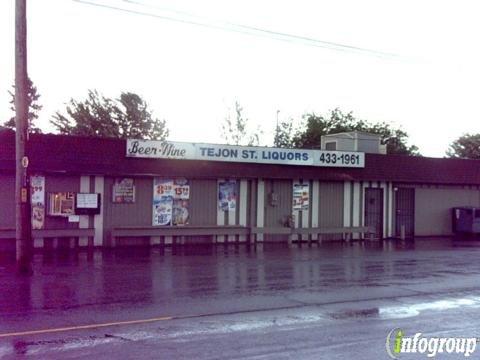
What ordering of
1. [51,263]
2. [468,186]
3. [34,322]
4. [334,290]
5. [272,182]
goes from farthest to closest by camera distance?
[468,186], [272,182], [51,263], [334,290], [34,322]

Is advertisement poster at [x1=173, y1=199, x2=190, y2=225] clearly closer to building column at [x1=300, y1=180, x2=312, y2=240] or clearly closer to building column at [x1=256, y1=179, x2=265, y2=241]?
building column at [x1=256, y1=179, x2=265, y2=241]

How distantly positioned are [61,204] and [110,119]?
183 ft

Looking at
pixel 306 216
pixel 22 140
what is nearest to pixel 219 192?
pixel 306 216

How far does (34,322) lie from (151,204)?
42.8ft

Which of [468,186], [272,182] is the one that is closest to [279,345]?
[272,182]

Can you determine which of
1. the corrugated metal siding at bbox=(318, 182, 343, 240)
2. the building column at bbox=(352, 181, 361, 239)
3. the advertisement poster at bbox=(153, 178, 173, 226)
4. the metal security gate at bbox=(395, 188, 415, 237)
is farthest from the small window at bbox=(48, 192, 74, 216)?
the metal security gate at bbox=(395, 188, 415, 237)

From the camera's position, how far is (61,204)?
20016 millimetres

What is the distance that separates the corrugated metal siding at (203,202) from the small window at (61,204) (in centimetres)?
435

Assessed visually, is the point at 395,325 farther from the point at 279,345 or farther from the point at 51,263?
the point at 51,263

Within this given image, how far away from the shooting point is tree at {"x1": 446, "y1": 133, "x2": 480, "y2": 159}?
70.6 m

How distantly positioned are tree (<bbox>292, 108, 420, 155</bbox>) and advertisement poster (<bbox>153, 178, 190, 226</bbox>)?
45906 mm

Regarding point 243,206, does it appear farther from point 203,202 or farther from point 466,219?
point 466,219

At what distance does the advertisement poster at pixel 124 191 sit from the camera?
20922 mm

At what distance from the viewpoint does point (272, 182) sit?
23.8 m
